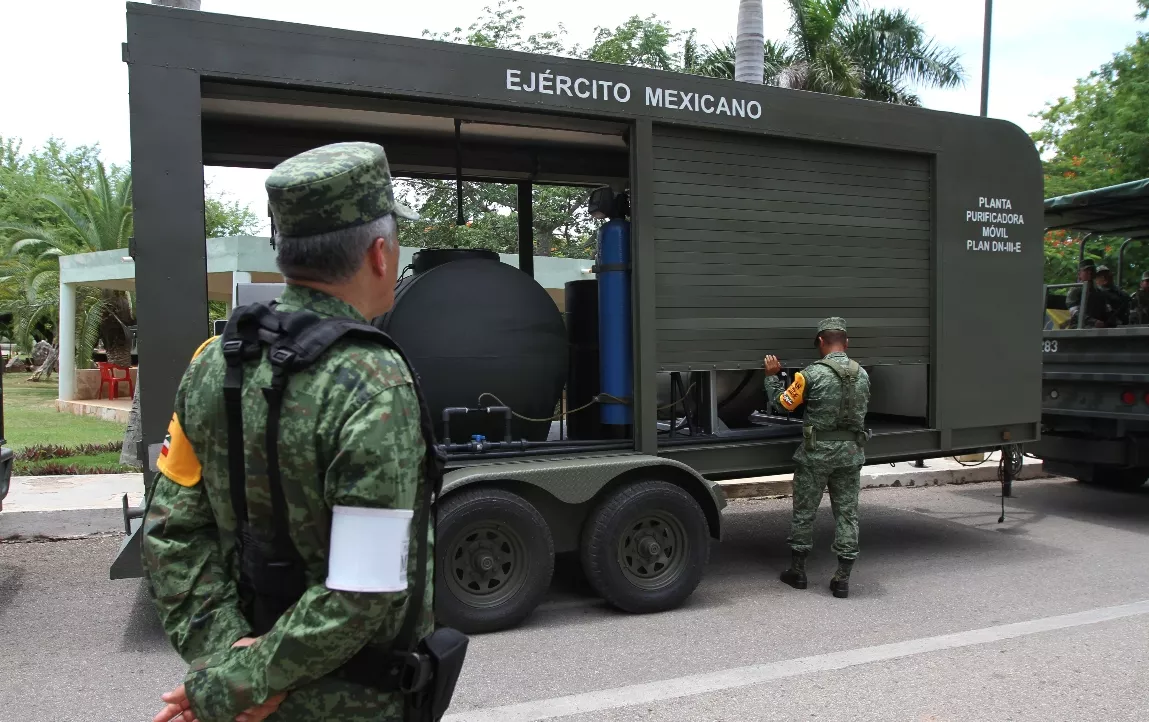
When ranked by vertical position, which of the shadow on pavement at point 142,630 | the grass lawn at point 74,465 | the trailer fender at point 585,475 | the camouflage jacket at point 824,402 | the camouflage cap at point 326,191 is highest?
the camouflage cap at point 326,191

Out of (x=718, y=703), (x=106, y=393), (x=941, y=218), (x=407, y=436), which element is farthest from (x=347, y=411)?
(x=106, y=393)

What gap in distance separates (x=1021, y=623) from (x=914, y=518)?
303 centimetres

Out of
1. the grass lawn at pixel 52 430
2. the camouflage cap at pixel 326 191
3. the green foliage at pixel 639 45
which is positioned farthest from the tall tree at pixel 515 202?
the camouflage cap at pixel 326 191

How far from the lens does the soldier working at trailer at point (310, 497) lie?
1.51m

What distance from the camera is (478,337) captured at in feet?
16.9

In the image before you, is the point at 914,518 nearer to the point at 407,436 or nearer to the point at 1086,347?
the point at 1086,347

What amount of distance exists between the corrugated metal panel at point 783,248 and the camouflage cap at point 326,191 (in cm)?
369

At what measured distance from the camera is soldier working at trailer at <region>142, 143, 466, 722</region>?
151 centimetres

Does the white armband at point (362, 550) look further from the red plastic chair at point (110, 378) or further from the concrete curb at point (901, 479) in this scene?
the red plastic chair at point (110, 378)

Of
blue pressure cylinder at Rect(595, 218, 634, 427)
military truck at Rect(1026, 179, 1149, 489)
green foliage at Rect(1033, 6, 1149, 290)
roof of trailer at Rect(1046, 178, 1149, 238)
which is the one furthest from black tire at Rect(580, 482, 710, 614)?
green foliage at Rect(1033, 6, 1149, 290)

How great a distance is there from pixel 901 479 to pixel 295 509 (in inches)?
360

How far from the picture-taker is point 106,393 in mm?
19141

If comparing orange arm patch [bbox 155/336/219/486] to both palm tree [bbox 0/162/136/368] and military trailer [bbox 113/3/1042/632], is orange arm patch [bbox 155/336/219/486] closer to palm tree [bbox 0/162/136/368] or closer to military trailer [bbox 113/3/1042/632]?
military trailer [bbox 113/3/1042/632]

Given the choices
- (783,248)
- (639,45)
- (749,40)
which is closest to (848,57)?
(639,45)
